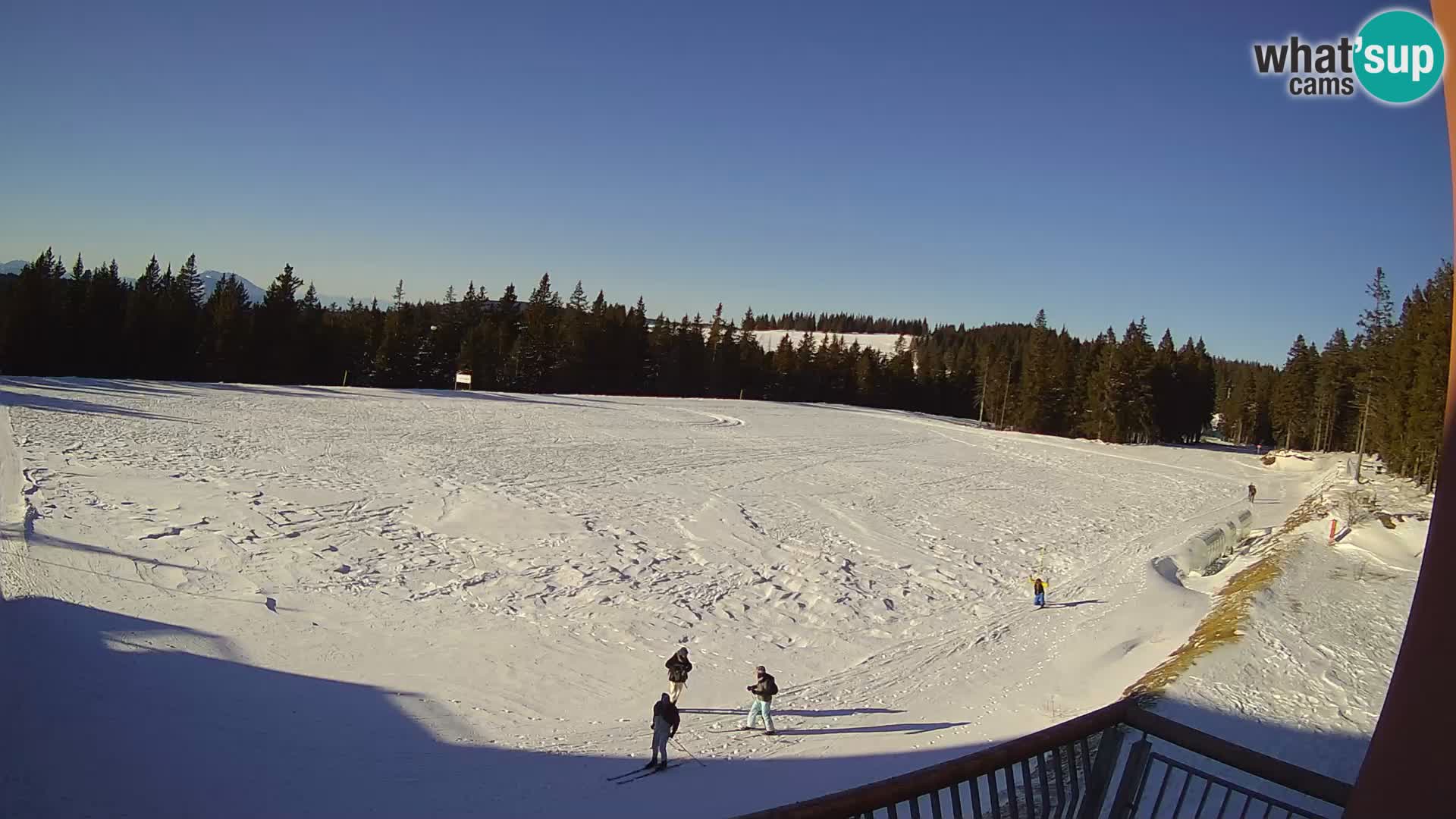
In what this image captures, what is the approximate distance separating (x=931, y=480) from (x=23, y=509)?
94.9 feet

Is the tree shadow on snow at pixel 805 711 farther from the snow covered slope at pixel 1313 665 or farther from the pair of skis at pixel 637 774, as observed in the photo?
the snow covered slope at pixel 1313 665

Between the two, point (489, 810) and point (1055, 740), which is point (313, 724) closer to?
point (489, 810)

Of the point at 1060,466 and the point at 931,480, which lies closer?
the point at 931,480

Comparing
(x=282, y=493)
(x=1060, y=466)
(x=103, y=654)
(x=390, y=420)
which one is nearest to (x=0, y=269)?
(x=390, y=420)

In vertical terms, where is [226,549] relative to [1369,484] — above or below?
below

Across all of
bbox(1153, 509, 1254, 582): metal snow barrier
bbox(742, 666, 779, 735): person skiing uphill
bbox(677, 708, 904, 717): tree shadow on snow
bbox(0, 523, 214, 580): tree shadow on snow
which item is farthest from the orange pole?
bbox(1153, 509, 1254, 582): metal snow barrier

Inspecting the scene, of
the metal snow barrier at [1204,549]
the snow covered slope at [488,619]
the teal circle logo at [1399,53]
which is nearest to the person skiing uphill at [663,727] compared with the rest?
the snow covered slope at [488,619]

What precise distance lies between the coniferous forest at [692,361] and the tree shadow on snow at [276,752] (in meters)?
38.1

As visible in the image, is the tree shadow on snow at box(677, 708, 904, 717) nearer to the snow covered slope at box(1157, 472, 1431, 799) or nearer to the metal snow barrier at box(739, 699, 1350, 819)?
the snow covered slope at box(1157, 472, 1431, 799)

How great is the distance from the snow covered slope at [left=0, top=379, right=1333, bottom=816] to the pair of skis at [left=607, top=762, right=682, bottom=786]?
0.70 feet

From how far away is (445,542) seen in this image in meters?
16.9

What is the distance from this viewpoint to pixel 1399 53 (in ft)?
12.9

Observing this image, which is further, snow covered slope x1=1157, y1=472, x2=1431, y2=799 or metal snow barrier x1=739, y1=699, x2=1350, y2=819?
snow covered slope x1=1157, y1=472, x2=1431, y2=799

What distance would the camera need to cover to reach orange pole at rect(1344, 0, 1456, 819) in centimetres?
282
